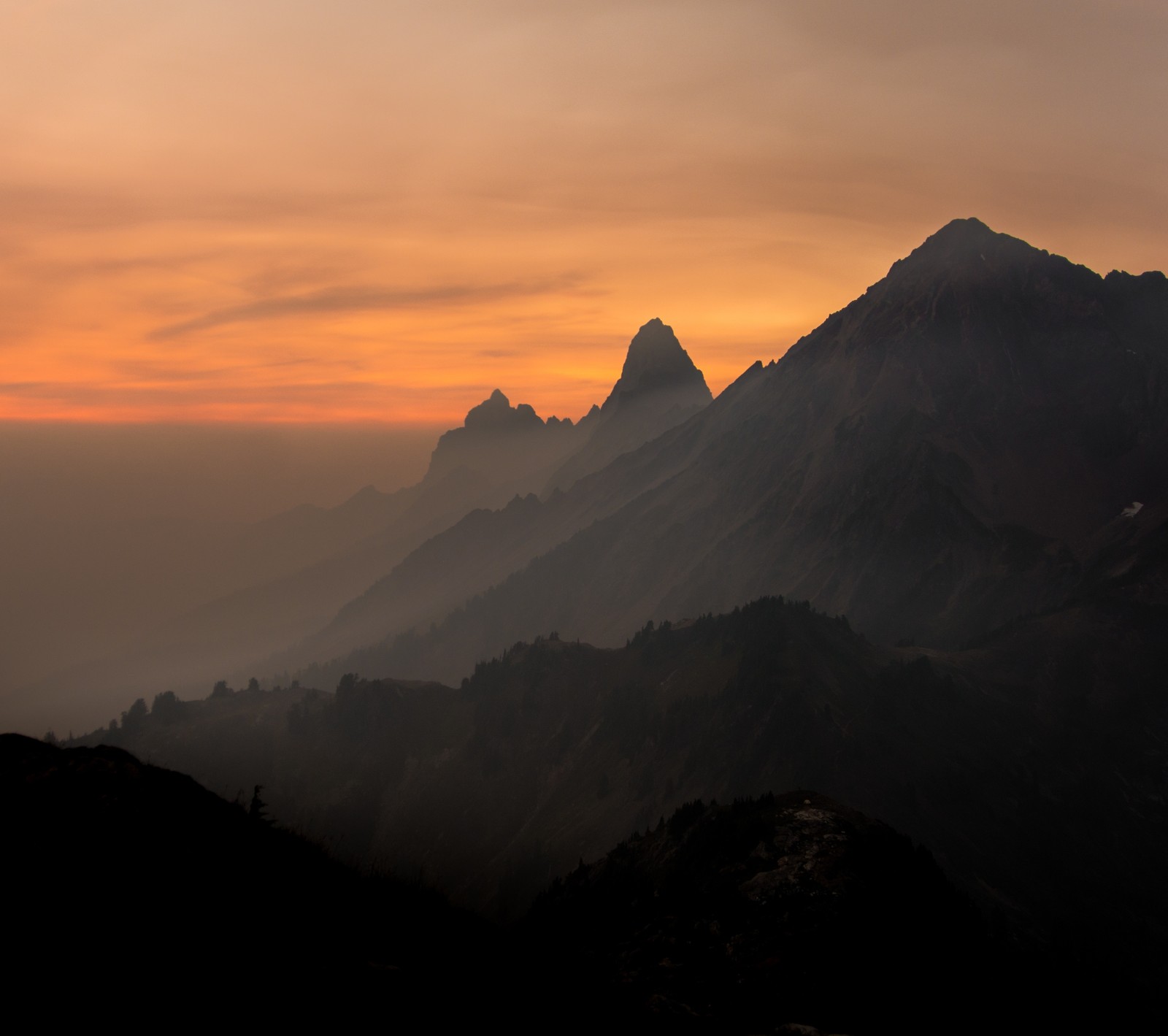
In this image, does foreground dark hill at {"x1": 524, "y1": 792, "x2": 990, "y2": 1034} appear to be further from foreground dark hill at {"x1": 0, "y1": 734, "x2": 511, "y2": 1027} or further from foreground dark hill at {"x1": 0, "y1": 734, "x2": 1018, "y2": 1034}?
foreground dark hill at {"x1": 0, "y1": 734, "x2": 511, "y2": 1027}

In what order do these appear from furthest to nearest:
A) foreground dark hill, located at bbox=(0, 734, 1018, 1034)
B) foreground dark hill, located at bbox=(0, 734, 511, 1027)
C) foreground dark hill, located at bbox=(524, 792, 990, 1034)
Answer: foreground dark hill, located at bbox=(524, 792, 990, 1034) < foreground dark hill, located at bbox=(0, 734, 1018, 1034) < foreground dark hill, located at bbox=(0, 734, 511, 1027)

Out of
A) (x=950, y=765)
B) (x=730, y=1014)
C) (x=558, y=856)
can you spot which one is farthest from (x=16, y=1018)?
(x=950, y=765)

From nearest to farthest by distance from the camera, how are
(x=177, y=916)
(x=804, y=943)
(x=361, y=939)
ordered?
(x=177, y=916), (x=361, y=939), (x=804, y=943)

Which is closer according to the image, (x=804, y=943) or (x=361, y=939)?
(x=361, y=939)

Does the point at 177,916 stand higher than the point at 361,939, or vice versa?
the point at 177,916

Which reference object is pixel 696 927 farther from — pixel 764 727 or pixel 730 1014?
pixel 764 727

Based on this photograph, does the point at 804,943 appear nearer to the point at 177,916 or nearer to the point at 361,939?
the point at 361,939

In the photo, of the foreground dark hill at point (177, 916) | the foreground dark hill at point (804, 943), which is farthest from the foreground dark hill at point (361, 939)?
the foreground dark hill at point (804, 943)

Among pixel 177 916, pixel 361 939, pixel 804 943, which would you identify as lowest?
pixel 804 943

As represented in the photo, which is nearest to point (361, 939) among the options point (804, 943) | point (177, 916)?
point (177, 916)

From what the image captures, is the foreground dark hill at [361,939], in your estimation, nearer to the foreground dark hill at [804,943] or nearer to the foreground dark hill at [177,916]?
the foreground dark hill at [177,916]

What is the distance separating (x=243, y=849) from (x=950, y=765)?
177 meters

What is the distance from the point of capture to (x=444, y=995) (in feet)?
118

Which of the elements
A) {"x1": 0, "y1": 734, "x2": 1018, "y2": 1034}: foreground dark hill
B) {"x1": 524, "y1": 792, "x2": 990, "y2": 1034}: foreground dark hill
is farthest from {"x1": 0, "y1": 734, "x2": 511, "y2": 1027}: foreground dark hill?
{"x1": 524, "y1": 792, "x2": 990, "y2": 1034}: foreground dark hill
